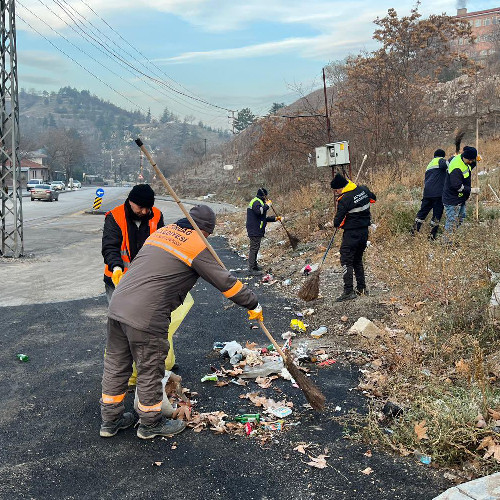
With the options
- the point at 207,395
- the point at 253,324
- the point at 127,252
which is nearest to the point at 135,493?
the point at 207,395

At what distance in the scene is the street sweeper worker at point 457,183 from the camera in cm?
946

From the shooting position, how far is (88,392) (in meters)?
5.05

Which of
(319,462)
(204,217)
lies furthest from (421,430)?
(204,217)

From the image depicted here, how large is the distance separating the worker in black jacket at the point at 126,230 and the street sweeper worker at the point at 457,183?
626 centimetres

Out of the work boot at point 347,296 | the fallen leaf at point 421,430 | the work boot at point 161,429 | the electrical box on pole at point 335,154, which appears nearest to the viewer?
the fallen leaf at point 421,430

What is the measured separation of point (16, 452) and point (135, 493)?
1.11 m

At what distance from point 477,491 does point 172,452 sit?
210cm

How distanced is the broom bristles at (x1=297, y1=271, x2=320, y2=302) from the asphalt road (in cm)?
251

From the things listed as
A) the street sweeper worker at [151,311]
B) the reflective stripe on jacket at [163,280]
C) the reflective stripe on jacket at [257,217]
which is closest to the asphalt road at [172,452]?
the street sweeper worker at [151,311]

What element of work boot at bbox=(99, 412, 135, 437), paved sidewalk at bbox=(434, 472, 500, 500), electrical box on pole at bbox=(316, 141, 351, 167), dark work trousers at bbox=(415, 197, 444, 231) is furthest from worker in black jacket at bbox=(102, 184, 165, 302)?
electrical box on pole at bbox=(316, 141, 351, 167)

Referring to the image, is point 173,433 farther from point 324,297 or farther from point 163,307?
point 324,297

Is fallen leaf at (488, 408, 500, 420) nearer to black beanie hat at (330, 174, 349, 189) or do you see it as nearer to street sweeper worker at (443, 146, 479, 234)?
black beanie hat at (330, 174, 349, 189)

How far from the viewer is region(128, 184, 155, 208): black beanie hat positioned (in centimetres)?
477

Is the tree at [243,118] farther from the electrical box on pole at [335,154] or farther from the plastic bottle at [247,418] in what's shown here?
the plastic bottle at [247,418]
